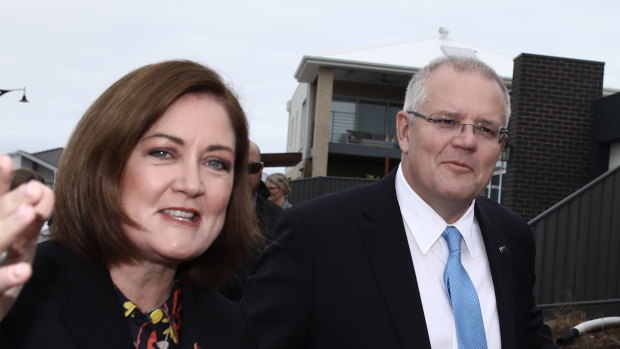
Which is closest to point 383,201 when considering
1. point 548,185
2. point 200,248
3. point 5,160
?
point 200,248

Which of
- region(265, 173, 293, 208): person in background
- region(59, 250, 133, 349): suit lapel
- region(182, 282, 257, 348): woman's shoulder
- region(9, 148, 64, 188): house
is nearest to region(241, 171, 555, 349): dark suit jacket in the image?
region(182, 282, 257, 348): woman's shoulder

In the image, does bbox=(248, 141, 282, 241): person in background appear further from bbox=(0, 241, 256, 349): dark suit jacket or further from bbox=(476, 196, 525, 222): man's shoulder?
bbox=(0, 241, 256, 349): dark suit jacket

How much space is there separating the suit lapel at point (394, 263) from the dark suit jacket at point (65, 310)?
0.97 metres

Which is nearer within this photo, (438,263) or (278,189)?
(438,263)

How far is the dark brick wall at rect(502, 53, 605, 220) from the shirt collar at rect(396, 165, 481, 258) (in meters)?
10.2

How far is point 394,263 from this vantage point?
310 cm

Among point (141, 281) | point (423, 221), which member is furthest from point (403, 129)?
point (141, 281)

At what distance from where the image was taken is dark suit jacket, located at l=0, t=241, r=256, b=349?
1920mm

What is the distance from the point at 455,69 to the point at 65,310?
2.08 m

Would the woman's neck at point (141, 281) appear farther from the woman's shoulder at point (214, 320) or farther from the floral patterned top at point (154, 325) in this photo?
the woman's shoulder at point (214, 320)

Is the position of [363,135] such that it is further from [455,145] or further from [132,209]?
[132,209]

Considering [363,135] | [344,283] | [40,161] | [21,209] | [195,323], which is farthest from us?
[40,161]

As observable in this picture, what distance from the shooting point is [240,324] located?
258cm

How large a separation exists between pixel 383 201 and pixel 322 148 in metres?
24.4
